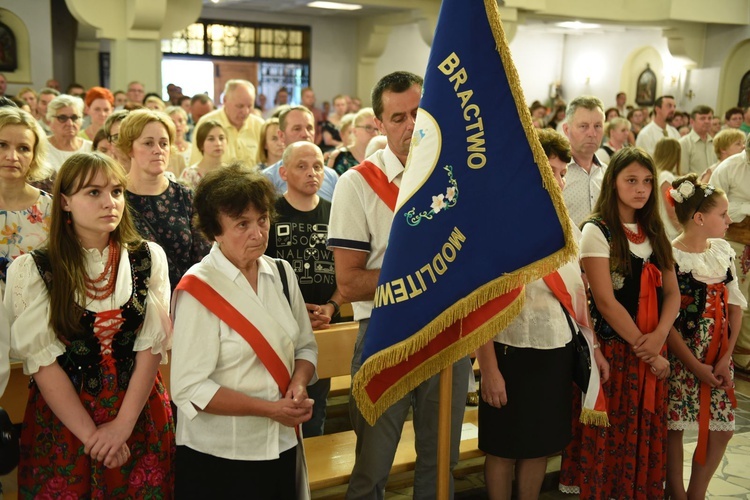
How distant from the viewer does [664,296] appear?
3.29 m

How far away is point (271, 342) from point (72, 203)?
0.73 meters

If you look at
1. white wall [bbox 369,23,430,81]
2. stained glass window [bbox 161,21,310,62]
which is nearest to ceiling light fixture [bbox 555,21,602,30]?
white wall [bbox 369,23,430,81]

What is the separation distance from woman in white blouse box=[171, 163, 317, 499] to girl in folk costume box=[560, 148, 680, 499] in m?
1.51

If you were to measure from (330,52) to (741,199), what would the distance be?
1089 centimetres

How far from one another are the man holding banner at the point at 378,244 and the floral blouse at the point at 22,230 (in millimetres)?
1068

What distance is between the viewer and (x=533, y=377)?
9.37ft

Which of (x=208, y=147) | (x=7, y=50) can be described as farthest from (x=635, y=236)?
(x=7, y=50)

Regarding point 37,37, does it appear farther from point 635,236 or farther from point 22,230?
point 635,236

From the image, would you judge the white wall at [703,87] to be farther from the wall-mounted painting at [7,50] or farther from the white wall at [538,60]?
the wall-mounted painting at [7,50]

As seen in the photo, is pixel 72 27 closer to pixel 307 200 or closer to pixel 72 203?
pixel 307 200

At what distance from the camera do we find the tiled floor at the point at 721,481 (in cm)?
368

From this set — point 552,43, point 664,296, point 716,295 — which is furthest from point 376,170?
point 552,43

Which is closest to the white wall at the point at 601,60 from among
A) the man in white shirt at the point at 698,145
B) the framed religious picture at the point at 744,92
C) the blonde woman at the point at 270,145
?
the framed religious picture at the point at 744,92

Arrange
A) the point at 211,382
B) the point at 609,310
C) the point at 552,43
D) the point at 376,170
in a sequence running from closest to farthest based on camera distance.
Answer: the point at 211,382 → the point at 376,170 → the point at 609,310 → the point at 552,43
